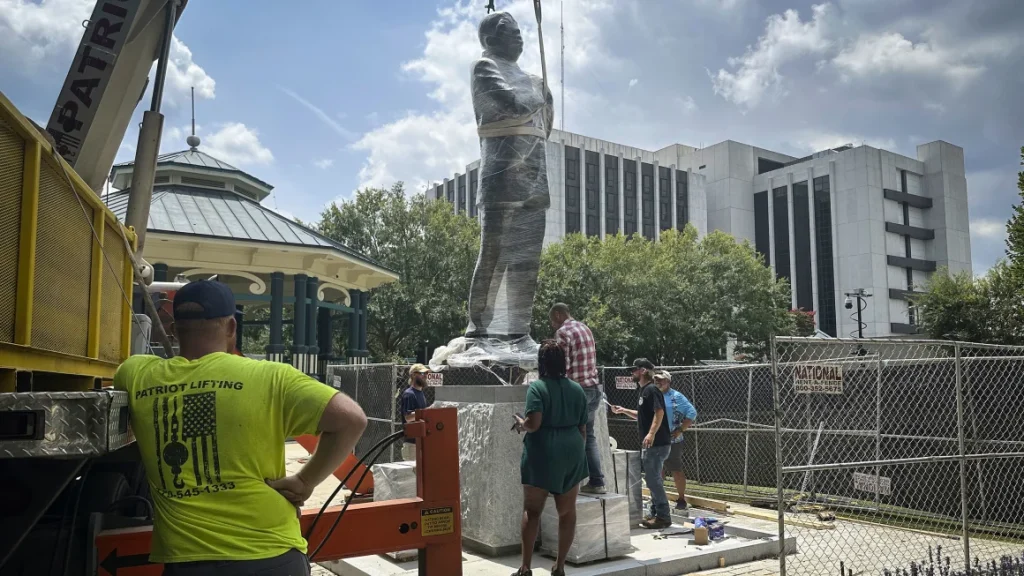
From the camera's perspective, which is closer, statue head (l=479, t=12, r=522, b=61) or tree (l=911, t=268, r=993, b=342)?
statue head (l=479, t=12, r=522, b=61)

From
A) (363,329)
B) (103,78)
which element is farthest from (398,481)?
(363,329)

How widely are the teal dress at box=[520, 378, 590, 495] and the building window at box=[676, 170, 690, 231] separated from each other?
7567cm

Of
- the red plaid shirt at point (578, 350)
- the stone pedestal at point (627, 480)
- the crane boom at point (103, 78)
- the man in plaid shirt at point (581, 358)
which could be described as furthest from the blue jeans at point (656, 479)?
the crane boom at point (103, 78)

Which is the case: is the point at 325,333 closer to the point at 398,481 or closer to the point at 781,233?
the point at 398,481

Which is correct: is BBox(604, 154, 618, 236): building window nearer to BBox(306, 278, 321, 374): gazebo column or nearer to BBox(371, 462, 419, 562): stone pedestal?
BBox(306, 278, 321, 374): gazebo column

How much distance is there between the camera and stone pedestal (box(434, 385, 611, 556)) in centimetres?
670

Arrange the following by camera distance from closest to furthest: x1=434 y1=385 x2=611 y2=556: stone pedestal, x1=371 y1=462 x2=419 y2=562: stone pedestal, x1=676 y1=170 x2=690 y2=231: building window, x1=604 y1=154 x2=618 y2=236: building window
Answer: x1=434 y1=385 x2=611 y2=556: stone pedestal
x1=371 y1=462 x2=419 y2=562: stone pedestal
x1=604 y1=154 x2=618 y2=236: building window
x1=676 y1=170 x2=690 y2=231: building window

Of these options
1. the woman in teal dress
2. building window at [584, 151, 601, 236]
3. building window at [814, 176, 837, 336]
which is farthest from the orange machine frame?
building window at [814, 176, 837, 336]

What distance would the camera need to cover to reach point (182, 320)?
2641 millimetres

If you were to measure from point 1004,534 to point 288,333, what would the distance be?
3364cm

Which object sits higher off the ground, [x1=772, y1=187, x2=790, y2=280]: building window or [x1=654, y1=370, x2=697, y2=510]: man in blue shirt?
[x1=772, y1=187, x2=790, y2=280]: building window

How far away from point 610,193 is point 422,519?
74.8m

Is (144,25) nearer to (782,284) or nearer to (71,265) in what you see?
(71,265)

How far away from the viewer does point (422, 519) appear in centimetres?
358
